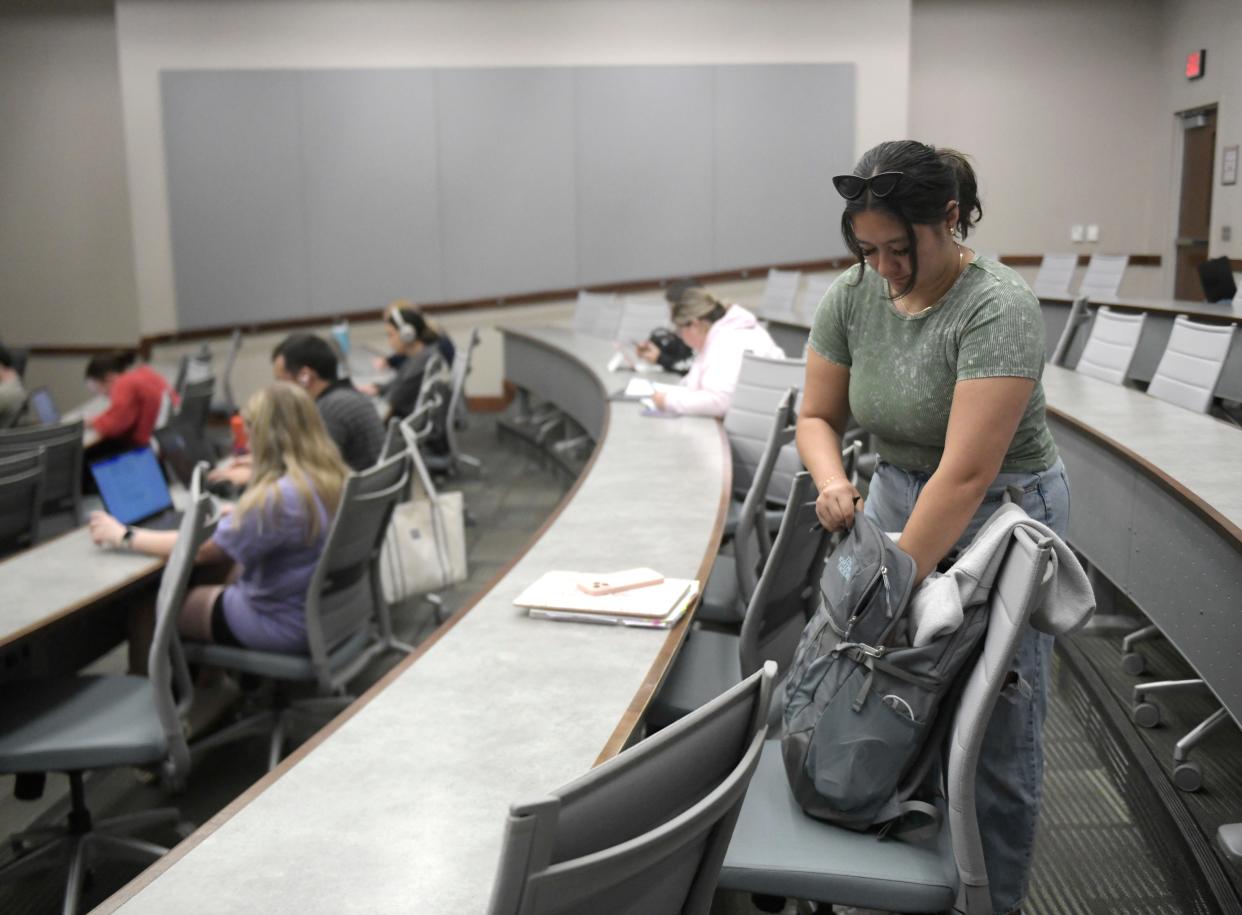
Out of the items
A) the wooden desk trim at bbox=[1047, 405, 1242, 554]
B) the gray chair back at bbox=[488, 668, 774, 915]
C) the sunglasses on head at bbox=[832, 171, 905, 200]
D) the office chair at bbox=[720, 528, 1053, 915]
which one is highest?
the sunglasses on head at bbox=[832, 171, 905, 200]

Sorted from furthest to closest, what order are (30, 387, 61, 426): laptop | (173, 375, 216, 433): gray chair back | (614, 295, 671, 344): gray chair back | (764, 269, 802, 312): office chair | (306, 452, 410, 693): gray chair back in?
(764, 269, 802, 312): office chair < (614, 295, 671, 344): gray chair back < (30, 387, 61, 426): laptop < (173, 375, 216, 433): gray chair back < (306, 452, 410, 693): gray chair back

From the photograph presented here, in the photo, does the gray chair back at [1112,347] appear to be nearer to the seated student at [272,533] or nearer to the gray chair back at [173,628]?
the seated student at [272,533]

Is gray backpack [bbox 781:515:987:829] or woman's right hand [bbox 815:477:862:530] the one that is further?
woman's right hand [bbox 815:477:862:530]

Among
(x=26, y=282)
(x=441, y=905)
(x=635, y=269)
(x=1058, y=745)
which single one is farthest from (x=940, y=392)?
(x=26, y=282)

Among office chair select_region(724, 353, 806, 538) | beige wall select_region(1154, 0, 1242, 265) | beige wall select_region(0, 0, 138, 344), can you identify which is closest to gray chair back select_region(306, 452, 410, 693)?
office chair select_region(724, 353, 806, 538)

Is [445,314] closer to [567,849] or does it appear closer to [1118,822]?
[1118,822]

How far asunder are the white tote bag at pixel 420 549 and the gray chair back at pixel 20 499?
1.07 metres

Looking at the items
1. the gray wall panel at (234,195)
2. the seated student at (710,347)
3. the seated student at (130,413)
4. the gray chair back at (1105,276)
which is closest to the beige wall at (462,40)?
the gray wall panel at (234,195)

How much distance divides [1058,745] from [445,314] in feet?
23.8

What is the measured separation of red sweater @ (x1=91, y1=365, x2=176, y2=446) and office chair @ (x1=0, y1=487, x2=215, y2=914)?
9.47 feet

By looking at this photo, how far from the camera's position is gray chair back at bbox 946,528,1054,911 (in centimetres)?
146

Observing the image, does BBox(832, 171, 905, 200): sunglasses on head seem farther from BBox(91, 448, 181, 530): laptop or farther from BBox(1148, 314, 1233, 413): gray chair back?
BBox(1148, 314, 1233, 413): gray chair back

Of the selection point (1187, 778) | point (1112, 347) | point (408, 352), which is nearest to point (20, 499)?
point (408, 352)

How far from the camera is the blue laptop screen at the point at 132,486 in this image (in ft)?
10.8
